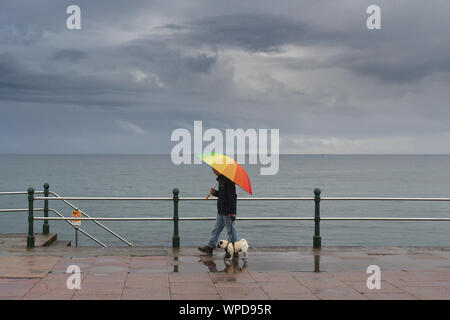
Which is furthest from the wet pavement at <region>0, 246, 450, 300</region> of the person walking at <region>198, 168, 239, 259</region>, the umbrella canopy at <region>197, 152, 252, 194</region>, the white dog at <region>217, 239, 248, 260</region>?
the umbrella canopy at <region>197, 152, 252, 194</region>

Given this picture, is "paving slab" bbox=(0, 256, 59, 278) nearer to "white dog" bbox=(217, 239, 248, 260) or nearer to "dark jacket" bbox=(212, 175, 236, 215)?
"white dog" bbox=(217, 239, 248, 260)

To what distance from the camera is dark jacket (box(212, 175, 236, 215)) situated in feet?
34.2

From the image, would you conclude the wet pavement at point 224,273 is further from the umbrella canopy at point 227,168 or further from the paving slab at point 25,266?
the umbrella canopy at point 227,168

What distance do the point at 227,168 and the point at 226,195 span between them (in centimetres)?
79

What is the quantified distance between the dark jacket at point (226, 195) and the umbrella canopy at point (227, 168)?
1.41ft

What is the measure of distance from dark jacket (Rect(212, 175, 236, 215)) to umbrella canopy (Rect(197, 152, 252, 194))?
430 millimetres

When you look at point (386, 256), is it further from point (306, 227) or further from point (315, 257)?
point (306, 227)

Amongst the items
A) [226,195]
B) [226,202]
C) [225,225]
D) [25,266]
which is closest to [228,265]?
[225,225]

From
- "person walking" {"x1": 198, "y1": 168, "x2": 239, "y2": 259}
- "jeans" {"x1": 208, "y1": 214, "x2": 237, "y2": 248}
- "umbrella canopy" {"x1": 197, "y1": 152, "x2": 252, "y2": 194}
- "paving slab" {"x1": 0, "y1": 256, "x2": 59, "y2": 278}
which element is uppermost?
"umbrella canopy" {"x1": 197, "y1": 152, "x2": 252, "y2": 194}
